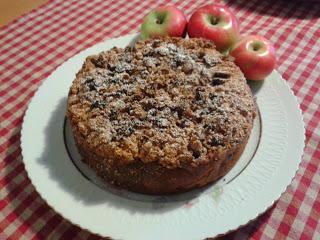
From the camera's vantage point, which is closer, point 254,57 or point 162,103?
point 162,103

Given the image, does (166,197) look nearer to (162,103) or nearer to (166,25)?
(162,103)

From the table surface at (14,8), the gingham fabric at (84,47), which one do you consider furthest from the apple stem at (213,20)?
the table surface at (14,8)

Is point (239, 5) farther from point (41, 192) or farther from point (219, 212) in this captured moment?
point (41, 192)

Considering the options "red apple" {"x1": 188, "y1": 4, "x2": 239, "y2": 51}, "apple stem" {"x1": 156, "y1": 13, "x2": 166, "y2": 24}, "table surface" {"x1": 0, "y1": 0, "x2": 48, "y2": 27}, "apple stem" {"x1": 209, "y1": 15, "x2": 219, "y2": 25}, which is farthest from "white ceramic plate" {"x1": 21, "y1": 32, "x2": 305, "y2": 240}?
"table surface" {"x1": 0, "y1": 0, "x2": 48, "y2": 27}

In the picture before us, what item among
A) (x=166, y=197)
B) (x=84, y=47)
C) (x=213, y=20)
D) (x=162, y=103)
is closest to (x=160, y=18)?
(x=213, y=20)

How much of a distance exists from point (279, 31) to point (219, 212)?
114 centimetres

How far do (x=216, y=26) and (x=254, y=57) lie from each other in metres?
0.25

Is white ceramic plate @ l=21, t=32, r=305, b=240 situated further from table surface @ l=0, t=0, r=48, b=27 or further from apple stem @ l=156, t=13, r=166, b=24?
table surface @ l=0, t=0, r=48, b=27

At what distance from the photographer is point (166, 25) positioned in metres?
1.71

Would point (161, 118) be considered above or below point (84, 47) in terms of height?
above

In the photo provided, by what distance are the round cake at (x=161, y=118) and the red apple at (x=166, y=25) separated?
0.33 meters

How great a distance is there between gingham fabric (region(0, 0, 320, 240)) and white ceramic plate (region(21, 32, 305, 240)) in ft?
0.33

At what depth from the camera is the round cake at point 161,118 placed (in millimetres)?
1143

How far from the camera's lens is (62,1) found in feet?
7.14
